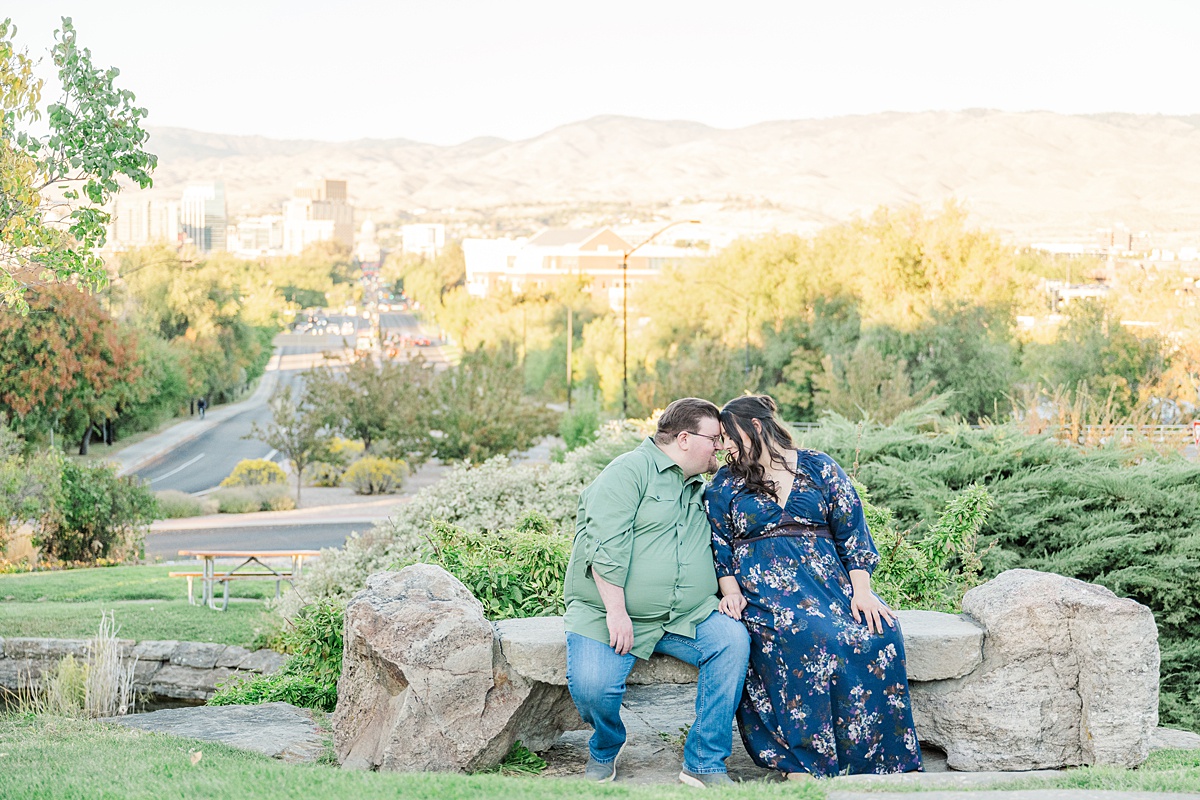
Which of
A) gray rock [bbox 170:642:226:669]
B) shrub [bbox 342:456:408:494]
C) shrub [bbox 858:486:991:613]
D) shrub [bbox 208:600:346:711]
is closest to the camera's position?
shrub [bbox 208:600:346:711]

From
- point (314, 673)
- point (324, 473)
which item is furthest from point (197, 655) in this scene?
point (324, 473)

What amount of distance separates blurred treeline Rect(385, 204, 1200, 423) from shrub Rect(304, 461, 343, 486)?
419 inches

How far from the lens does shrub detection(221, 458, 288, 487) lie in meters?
37.6

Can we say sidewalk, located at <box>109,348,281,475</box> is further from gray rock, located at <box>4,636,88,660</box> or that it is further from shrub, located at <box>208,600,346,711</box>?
shrub, located at <box>208,600,346,711</box>

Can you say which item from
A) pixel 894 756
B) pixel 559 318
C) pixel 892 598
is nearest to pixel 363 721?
pixel 894 756

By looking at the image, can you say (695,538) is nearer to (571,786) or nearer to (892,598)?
(571,786)

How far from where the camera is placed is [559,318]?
7812cm

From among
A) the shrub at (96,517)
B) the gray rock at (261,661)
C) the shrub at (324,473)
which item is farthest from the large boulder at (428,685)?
the shrub at (324,473)

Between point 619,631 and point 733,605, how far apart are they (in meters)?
0.56

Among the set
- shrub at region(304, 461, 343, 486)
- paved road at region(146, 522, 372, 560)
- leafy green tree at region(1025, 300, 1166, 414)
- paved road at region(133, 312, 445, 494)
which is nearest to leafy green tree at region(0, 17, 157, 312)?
paved road at region(146, 522, 372, 560)

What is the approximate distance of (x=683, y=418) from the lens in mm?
5570

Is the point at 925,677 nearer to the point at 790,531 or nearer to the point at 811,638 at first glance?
the point at 811,638

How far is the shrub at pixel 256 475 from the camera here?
123ft

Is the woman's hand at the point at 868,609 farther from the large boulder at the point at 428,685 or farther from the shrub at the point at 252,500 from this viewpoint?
the shrub at the point at 252,500
